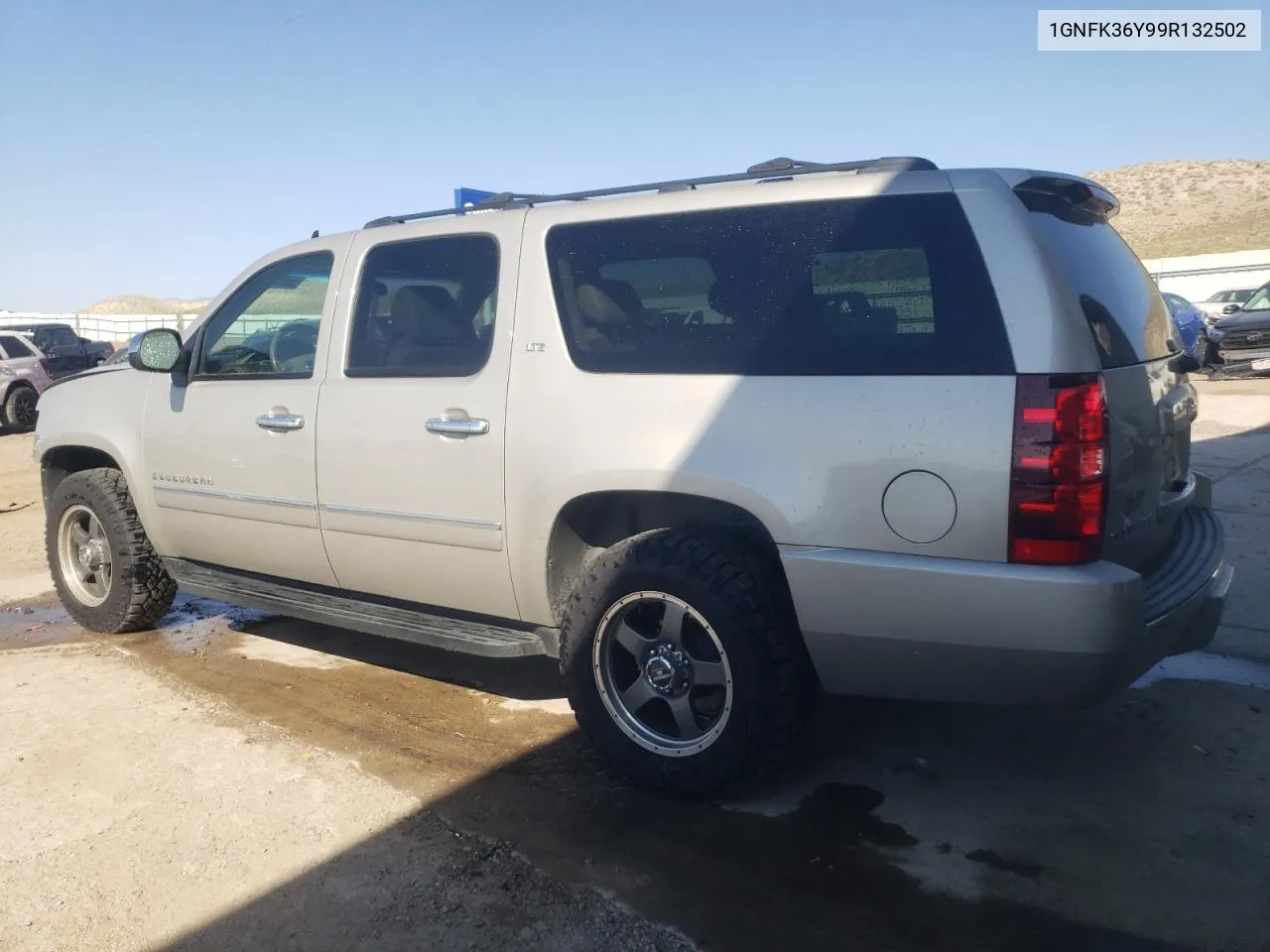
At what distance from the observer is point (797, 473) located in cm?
304

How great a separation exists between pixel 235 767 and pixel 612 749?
4.76 feet

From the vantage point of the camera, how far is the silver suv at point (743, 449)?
2812 millimetres

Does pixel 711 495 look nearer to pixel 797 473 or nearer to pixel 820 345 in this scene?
pixel 797 473

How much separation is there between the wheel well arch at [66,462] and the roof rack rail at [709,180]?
2.20m

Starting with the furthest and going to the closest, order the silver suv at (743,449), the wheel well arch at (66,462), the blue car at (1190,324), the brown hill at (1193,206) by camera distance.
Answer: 1. the brown hill at (1193,206)
2. the blue car at (1190,324)
3. the wheel well arch at (66,462)
4. the silver suv at (743,449)

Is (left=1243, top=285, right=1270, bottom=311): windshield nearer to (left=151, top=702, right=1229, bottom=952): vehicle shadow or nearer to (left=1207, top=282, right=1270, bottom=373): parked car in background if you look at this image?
(left=1207, top=282, right=1270, bottom=373): parked car in background

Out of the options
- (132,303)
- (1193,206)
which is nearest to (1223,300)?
(1193,206)

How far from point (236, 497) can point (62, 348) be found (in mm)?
17530

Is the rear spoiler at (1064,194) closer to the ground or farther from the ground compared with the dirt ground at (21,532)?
farther from the ground

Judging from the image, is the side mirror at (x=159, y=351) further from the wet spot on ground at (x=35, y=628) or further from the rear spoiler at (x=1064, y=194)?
the rear spoiler at (x=1064, y=194)

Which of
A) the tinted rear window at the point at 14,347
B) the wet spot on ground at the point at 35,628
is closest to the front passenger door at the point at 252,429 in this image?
the wet spot on ground at the point at 35,628

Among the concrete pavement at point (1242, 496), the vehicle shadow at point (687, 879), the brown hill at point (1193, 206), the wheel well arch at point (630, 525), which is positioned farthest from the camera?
the brown hill at point (1193, 206)

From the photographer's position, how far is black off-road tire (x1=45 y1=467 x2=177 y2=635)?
5.23 metres

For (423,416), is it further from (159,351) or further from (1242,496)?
(1242,496)
